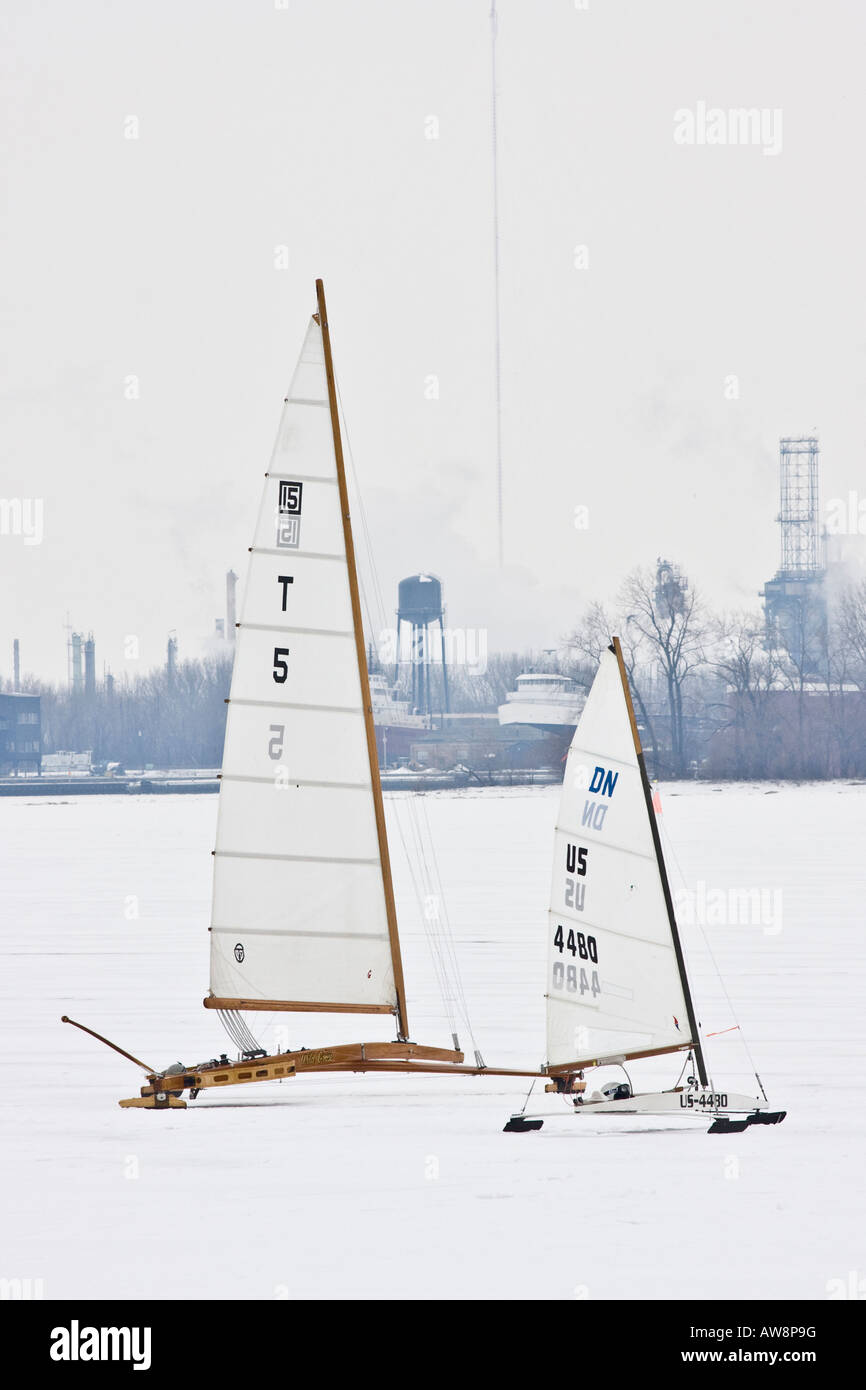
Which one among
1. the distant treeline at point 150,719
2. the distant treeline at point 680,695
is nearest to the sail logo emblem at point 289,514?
the distant treeline at point 680,695

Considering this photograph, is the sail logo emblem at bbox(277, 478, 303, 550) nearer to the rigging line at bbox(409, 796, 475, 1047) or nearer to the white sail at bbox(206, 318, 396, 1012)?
the white sail at bbox(206, 318, 396, 1012)

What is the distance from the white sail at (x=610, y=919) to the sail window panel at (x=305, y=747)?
72.9 inches

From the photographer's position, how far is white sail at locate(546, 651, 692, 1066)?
16312mm

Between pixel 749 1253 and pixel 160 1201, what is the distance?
13.7 ft

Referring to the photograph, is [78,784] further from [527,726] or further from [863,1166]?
[863,1166]

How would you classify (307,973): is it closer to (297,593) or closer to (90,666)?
(297,593)

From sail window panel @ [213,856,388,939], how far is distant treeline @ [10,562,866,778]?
93.4m

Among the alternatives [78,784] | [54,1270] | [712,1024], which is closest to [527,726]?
[78,784]

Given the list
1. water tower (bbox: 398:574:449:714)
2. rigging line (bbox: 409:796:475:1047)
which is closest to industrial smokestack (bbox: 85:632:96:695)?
water tower (bbox: 398:574:449:714)

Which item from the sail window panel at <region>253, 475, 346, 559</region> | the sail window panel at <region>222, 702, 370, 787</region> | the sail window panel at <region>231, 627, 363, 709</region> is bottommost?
the sail window panel at <region>222, 702, 370, 787</region>

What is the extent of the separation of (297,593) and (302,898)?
2.64 meters

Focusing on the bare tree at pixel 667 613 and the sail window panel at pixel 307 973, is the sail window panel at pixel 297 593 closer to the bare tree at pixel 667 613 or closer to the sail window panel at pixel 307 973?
the sail window panel at pixel 307 973

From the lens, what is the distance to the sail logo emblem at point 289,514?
54.2 ft

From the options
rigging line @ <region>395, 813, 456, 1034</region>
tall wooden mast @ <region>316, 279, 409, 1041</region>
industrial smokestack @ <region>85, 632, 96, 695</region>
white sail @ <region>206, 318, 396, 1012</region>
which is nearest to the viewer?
tall wooden mast @ <region>316, 279, 409, 1041</region>
